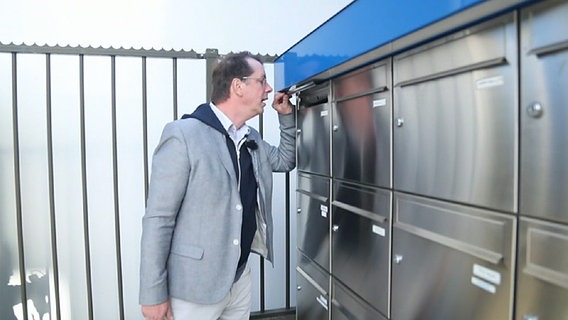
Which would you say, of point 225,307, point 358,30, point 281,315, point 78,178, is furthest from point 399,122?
point 78,178

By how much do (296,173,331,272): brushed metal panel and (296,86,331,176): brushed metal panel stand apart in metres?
0.07

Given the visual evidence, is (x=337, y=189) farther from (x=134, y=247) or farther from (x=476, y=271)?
(x=134, y=247)

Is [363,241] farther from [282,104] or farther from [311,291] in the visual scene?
[282,104]

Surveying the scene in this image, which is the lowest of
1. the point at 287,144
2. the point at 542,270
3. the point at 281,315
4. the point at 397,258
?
the point at 281,315

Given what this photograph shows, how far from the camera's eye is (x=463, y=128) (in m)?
1.05

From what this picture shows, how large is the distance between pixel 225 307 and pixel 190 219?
48 centimetres

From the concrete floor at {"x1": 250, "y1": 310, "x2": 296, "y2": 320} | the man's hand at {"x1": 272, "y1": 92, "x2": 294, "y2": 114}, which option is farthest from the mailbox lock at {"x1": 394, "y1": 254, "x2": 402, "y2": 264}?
the concrete floor at {"x1": 250, "y1": 310, "x2": 296, "y2": 320}

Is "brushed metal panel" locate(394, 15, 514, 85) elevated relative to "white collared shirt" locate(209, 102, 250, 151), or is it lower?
elevated

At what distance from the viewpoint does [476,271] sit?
3.33ft

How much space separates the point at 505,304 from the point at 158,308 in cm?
118

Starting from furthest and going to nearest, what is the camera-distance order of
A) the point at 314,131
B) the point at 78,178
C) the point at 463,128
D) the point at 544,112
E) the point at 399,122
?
the point at 78,178, the point at 314,131, the point at 399,122, the point at 463,128, the point at 544,112

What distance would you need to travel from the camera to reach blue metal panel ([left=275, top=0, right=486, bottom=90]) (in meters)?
1.03

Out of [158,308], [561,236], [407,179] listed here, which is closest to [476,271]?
[561,236]

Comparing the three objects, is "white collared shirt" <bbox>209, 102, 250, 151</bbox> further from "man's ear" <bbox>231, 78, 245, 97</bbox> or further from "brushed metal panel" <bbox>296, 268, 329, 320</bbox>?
"brushed metal panel" <bbox>296, 268, 329, 320</bbox>
